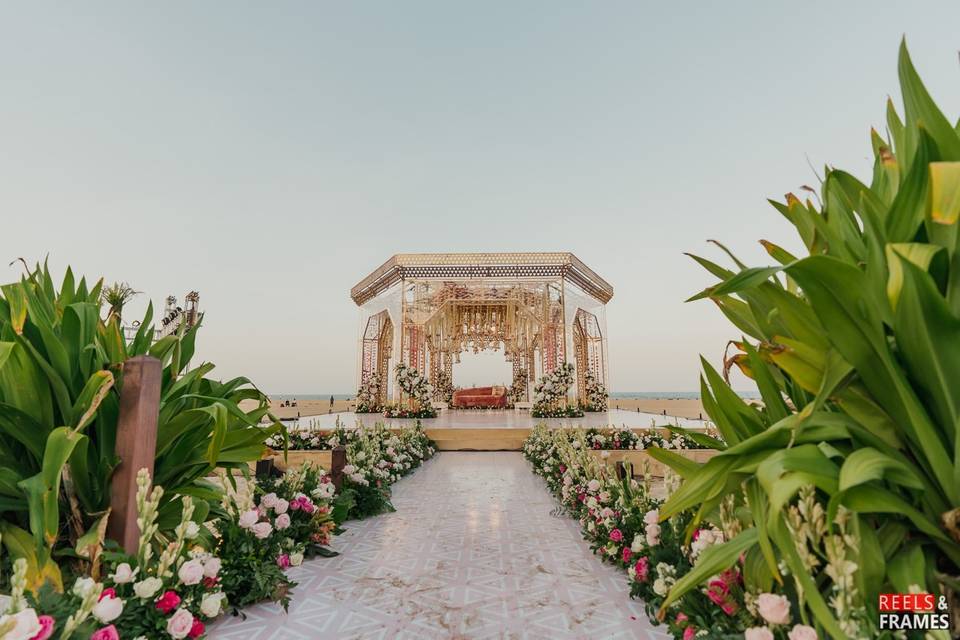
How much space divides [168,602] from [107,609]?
1.05 ft

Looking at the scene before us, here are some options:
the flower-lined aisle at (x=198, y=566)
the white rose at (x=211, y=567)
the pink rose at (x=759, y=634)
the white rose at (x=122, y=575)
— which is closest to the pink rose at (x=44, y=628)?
the flower-lined aisle at (x=198, y=566)

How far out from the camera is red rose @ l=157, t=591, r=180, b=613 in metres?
1.28

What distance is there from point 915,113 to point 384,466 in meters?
4.90

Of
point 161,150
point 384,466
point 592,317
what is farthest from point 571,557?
point 592,317

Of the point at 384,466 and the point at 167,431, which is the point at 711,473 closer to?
the point at 167,431

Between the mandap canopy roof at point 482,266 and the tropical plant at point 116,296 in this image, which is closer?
the tropical plant at point 116,296

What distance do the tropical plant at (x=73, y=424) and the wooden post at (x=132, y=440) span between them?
5 centimetres

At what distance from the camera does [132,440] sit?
1.45 metres

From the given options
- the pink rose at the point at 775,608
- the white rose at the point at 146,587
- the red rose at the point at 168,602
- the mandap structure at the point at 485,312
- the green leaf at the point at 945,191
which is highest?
the mandap structure at the point at 485,312

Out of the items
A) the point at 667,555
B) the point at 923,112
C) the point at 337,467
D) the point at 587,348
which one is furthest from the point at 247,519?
the point at 587,348

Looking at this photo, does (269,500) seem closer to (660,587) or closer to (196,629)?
(196,629)

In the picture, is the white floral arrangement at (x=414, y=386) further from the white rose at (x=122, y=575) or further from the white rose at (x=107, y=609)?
the white rose at (x=107, y=609)

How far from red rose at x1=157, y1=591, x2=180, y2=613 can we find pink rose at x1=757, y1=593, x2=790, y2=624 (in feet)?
5.71

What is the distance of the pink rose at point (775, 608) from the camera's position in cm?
87
